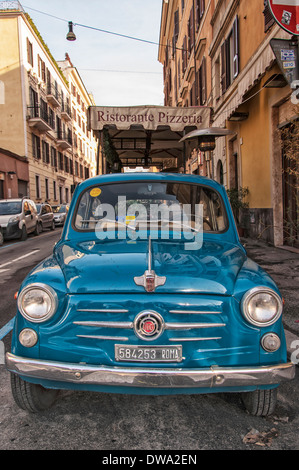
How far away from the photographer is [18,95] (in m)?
24.5

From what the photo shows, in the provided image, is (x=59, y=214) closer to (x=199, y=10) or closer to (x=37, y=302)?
(x=199, y=10)

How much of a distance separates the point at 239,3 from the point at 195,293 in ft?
38.3

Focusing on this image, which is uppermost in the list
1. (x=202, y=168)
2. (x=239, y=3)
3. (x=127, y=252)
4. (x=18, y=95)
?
(x=18, y=95)

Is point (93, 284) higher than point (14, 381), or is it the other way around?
point (93, 284)

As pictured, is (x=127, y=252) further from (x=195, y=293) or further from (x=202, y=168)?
(x=202, y=168)

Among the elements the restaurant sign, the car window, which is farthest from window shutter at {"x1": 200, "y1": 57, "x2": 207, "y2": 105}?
the car window

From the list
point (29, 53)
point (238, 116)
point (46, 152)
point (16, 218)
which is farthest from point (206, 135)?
point (46, 152)

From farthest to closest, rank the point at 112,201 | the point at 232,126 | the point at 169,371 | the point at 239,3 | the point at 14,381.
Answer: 1. the point at 232,126
2. the point at 239,3
3. the point at 112,201
4. the point at 14,381
5. the point at 169,371

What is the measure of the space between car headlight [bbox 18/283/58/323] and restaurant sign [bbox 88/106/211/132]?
7.39m

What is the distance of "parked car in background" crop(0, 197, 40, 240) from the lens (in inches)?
517

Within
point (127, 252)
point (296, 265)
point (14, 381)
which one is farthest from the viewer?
point (296, 265)

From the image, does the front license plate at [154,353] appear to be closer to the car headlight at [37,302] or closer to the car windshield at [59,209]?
the car headlight at [37,302]

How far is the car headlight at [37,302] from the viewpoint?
203 cm

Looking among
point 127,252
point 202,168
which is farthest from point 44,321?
point 202,168
